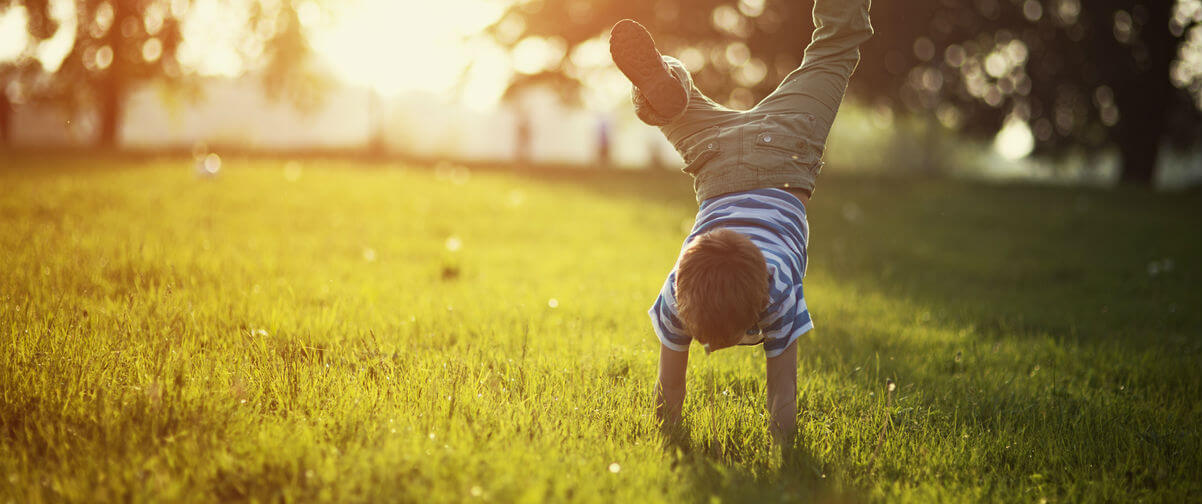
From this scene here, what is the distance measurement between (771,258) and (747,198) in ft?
1.44

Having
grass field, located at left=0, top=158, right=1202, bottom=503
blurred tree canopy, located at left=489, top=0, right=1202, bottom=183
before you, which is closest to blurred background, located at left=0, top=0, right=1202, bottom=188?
blurred tree canopy, located at left=489, top=0, right=1202, bottom=183

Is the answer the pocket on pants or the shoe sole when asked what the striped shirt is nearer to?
the pocket on pants

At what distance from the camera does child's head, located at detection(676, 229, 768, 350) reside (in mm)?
2545

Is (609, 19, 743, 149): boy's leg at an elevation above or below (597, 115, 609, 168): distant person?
below

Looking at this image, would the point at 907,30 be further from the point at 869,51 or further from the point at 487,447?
the point at 487,447

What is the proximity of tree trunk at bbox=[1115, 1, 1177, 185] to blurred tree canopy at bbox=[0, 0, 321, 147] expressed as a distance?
23744mm

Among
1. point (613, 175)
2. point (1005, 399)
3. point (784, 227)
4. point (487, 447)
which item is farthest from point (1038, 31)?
point (487, 447)

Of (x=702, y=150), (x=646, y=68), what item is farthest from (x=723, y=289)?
(x=646, y=68)

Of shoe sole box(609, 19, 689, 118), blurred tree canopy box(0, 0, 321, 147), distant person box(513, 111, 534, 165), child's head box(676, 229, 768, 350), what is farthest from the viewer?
distant person box(513, 111, 534, 165)

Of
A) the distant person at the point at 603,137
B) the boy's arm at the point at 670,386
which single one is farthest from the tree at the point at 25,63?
the boy's arm at the point at 670,386

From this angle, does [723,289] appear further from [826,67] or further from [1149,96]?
[1149,96]

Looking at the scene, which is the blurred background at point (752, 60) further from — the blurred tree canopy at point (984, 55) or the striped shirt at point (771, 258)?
the striped shirt at point (771, 258)

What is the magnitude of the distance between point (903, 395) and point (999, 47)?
56.3 feet

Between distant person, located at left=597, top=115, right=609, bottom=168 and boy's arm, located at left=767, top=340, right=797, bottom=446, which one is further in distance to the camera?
distant person, located at left=597, top=115, right=609, bottom=168
